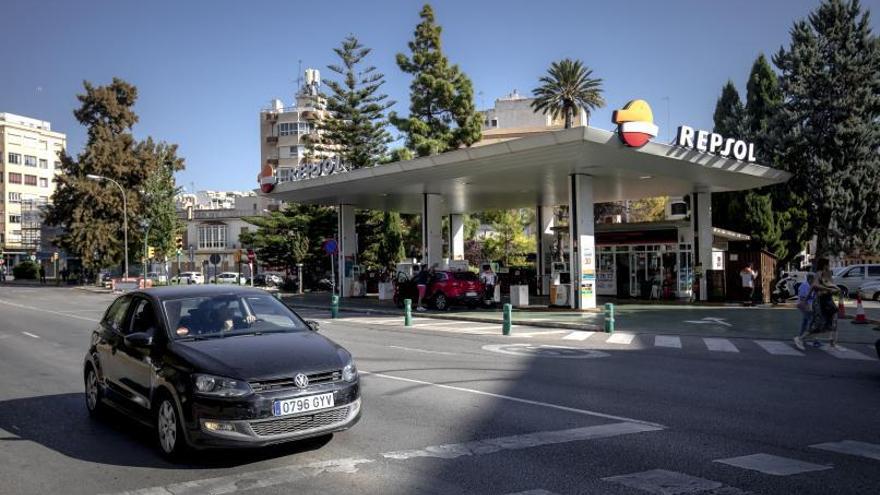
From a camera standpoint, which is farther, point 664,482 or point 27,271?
point 27,271

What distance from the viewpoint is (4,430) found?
7664mm

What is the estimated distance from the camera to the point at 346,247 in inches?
1491

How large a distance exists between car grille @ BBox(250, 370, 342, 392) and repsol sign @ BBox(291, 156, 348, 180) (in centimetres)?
2559

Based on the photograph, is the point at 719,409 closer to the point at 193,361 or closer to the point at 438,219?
the point at 193,361

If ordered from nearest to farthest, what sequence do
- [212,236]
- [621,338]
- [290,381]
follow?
1. [290,381]
2. [621,338]
3. [212,236]

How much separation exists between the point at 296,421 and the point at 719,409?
16.8 ft

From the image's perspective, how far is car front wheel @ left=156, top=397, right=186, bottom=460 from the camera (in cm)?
610

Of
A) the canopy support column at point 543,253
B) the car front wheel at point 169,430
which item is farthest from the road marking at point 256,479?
the canopy support column at point 543,253

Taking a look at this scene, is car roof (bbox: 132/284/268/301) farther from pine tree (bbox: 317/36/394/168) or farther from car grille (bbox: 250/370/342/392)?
pine tree (bbox: 317/36/394/168)

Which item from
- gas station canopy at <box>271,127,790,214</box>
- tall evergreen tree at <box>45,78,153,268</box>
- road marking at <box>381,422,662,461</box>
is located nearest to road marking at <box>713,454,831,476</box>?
road marking at <box>381,422,662,461</box>

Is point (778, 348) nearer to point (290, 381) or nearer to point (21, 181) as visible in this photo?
point (290, 381)

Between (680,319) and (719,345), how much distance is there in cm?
612

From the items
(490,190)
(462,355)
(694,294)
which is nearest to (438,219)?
(490,190)

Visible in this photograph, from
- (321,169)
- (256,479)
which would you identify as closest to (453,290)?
(321,169)
